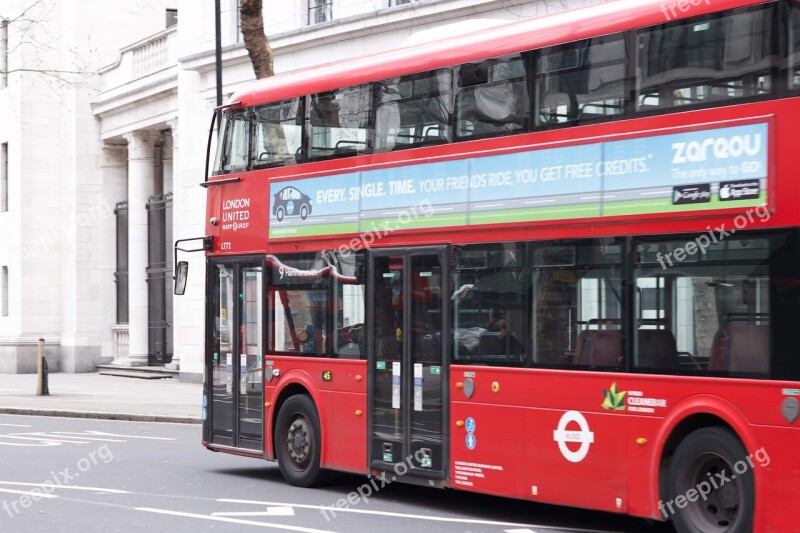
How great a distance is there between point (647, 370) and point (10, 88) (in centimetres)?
3726

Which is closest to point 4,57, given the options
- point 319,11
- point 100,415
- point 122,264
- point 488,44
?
point 122,264

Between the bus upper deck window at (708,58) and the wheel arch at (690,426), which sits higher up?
the bus upper deck window at (708,58)

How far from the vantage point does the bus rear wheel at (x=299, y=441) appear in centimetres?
1403

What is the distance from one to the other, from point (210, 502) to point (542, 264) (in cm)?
408

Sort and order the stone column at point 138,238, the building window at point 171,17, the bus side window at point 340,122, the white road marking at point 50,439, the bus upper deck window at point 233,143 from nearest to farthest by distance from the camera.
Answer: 1. the bus side window at point 340,122
2. the bus upper deck window at point 233,143
3. the white road marking at point 50,439
4. the stone column at point 138,238
5. the building window at point 171,17

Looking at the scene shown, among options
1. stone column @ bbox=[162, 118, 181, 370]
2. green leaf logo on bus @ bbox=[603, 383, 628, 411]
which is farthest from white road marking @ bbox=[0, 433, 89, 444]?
stone column @ bbox=[162, 118, 181, 370]

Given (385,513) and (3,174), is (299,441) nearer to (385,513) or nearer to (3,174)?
(385,513)

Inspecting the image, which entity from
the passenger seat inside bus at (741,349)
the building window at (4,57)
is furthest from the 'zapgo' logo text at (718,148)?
the building window at (4,57)

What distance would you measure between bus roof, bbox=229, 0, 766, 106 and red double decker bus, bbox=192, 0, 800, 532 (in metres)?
0.03

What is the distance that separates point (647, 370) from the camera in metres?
10.1

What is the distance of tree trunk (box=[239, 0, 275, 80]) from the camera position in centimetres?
2214

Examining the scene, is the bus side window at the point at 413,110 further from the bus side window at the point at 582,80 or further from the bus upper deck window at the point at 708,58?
the bus upper deck window at the point at 708,58

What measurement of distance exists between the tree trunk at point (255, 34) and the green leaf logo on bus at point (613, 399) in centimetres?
1309

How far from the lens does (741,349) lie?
9359 mm
